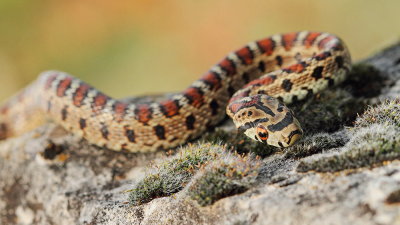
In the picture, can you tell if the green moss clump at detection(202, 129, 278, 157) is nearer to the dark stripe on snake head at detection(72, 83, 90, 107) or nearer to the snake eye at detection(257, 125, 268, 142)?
the snake eye at detection(257, 125, 268, 142)

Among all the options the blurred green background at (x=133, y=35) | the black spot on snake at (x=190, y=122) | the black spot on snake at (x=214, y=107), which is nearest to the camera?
the black spot on snake at (x=190, y=122)

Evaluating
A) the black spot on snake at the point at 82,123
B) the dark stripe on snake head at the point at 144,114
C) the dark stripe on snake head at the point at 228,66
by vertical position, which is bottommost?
the black spot on snake at the point at 82,123

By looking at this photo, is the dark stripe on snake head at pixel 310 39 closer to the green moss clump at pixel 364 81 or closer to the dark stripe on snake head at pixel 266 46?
the dark stripe on snake head at pixel 266 46

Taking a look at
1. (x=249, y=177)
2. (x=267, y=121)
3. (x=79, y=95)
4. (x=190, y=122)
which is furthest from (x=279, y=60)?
(x=249, y=177)

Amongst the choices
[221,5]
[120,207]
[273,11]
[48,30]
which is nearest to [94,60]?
[48,30]

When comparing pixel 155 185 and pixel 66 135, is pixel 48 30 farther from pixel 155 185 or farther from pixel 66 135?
pixel 155 185

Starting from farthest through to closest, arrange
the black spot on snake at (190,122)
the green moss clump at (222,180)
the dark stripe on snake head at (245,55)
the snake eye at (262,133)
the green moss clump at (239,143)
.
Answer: the dark stripe on snake head at (245,55) → the black spot on snake at (190,122) → the green moss clump at (239,143) → the snake eye at (262,133) → the green moss clump at (222,180)

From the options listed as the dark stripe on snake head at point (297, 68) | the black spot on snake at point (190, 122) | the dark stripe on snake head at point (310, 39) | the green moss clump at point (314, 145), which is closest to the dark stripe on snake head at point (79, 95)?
the black spot on snake at point (190, 122)
